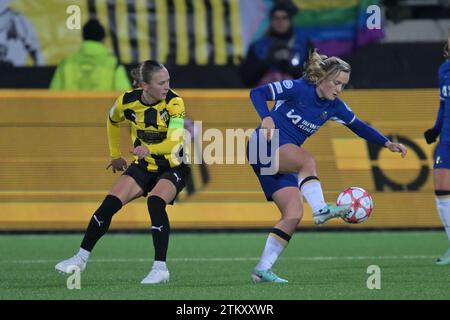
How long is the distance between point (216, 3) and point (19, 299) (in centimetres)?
868

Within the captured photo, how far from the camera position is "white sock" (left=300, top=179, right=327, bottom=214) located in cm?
954

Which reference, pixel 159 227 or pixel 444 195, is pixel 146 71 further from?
pixel 444 195

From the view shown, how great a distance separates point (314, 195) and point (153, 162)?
50.0 inches

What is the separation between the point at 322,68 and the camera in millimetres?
9797

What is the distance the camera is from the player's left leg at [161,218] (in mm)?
9688

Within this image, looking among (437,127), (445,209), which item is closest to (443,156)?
(437,127)

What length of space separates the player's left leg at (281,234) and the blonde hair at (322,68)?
2.82 feet

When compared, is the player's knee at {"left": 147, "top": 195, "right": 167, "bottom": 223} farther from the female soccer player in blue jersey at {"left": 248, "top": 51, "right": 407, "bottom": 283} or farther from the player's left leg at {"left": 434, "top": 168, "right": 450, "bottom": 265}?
the player's left leg at {"left": 434, "top": 168, "right": 450, "bottom": 265}

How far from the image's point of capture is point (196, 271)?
10.8 metres

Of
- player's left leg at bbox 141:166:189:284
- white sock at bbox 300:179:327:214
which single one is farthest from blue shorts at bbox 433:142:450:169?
player's left leg at bbox 141:166:189:284
